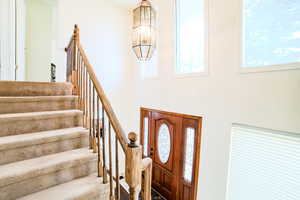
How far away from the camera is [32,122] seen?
1.78 metres

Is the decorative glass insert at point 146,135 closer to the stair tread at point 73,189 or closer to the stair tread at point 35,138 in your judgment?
the stair tread at point 35,138

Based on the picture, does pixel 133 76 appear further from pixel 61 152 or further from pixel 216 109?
pixel 61 152

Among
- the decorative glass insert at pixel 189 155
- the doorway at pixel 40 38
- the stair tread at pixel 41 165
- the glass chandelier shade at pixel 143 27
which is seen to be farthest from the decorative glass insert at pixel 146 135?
the doorway at pixel 40 38

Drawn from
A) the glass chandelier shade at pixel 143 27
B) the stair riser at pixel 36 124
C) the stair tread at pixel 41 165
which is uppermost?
the glass chandelier shade at pixel 143 27

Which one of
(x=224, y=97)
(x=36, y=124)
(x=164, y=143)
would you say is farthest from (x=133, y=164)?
(x=164, y=143)

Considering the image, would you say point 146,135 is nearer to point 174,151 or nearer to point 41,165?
point 174,151

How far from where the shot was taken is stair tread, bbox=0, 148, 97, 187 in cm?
125

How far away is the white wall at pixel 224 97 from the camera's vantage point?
6.07 feet

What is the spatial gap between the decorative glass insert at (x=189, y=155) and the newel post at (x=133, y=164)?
1.93 meters

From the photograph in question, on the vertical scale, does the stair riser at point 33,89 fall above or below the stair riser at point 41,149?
above

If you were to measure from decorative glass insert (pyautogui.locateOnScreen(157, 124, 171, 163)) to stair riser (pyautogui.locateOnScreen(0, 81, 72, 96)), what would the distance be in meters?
2.07

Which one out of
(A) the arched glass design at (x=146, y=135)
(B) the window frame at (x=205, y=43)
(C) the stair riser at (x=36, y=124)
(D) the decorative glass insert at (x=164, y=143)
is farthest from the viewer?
(A) the arched glass design at (x=146, y=135)

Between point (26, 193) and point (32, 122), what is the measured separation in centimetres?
76

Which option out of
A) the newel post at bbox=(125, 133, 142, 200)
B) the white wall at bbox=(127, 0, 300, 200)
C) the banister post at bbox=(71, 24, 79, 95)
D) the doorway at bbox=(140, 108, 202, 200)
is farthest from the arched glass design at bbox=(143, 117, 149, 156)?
the newel post at bbox=(125, 133, 142, 200)
